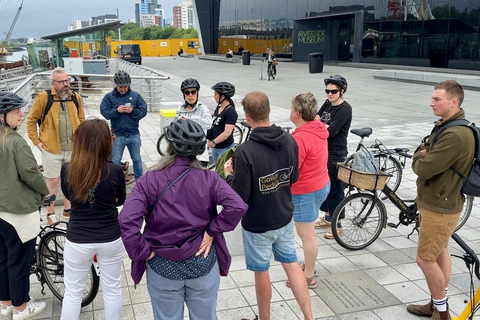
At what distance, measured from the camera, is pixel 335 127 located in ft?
16.9

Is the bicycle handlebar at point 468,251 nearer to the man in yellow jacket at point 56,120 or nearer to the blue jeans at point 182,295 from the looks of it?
the blue jeans at point 182,295

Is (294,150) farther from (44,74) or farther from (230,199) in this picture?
(44,74)

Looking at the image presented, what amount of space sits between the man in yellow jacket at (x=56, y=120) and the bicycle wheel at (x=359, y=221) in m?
3.39

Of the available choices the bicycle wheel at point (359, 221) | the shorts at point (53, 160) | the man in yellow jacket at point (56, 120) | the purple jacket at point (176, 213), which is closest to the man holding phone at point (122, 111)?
the man in yellow jacket at point (56, 120)

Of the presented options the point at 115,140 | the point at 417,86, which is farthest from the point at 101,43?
the point at 115,140

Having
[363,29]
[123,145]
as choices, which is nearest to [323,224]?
[123,145]

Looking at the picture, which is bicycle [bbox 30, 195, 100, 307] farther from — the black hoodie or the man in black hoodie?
the black hoodie

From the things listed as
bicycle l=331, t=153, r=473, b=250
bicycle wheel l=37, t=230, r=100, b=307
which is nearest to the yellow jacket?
bicycle wheel l=37, t=230, r=100, b=307

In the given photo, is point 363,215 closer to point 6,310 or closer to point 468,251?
point 468,251

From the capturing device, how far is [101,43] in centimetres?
3266

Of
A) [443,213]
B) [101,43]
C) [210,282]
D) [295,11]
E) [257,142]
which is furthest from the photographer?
[295,11]

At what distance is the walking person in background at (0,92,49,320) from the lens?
3334 millimetres

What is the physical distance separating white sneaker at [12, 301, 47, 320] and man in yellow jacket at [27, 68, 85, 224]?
218 centimetres

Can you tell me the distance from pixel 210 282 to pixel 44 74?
15.0 metres
